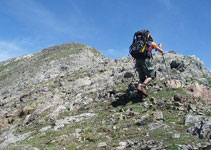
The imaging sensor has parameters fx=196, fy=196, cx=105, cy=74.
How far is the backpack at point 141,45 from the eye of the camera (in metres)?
9.89

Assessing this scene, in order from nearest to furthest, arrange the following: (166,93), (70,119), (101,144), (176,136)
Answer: (176,136)
(101,144)
(166,93)
(70,119)

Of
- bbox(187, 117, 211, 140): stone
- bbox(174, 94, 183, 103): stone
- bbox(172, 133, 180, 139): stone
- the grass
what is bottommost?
bbox(172, 133, 180, 139): stone

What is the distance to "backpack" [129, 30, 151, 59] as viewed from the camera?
32.4 feet

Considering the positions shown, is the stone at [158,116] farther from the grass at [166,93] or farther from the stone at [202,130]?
the grass at [166,93]

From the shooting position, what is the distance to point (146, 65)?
10.4 meters

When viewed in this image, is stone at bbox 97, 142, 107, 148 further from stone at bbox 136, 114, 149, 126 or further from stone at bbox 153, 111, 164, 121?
stone at bbox 153, 111, 164, 121

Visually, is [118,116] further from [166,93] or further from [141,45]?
[141,45]

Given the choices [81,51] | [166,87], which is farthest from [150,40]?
[81,51]

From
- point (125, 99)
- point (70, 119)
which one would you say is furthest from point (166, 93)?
point (70, 119)

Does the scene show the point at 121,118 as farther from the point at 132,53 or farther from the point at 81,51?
the point at 81,51

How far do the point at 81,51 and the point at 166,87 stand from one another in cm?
3968

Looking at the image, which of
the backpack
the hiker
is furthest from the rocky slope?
the backpack

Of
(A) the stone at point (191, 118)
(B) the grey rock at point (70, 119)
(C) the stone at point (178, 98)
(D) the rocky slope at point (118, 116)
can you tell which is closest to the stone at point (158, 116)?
(D) the rocky slope at point (118, 116)

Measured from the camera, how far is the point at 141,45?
9.88m
